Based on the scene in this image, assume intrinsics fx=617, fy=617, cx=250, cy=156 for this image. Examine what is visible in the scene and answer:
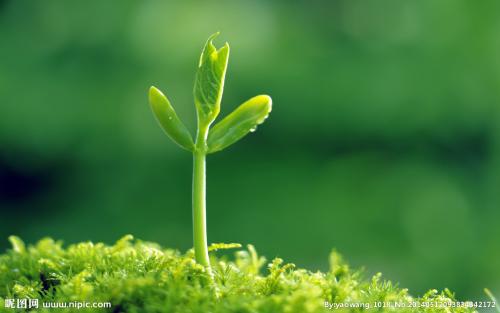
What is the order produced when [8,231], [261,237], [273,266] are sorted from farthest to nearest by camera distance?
[8,231] → [261,237] → [273,266]

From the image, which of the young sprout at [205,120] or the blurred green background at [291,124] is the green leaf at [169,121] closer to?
the young sprout at [205,120]

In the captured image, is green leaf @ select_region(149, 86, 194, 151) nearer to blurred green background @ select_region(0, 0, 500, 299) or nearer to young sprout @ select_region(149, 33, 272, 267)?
young sprout @ select_region(149, 33, 272, 267)

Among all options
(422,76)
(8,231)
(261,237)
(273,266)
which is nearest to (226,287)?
(273,266)

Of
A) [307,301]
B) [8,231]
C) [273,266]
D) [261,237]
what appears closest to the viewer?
[307,301]

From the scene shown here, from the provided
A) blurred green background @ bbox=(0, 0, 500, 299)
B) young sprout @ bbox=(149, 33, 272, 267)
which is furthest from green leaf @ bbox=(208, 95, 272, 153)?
blurred green background @ bbox=(0, 0, 500, 299)

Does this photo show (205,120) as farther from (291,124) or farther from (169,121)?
(291,124)

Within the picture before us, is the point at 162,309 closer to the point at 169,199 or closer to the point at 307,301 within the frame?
the point at 307,301

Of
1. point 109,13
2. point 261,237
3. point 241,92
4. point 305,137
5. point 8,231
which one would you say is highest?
point 109,13
